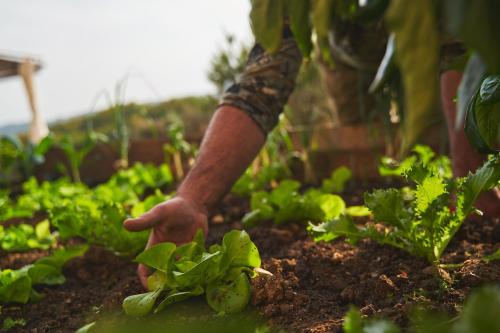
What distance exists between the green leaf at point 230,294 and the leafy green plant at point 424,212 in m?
0.26

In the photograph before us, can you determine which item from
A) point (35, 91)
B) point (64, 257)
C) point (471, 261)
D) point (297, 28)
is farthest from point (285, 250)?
point (35, 91)

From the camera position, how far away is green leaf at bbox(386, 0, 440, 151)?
1.12 feet

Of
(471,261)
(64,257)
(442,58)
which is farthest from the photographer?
(442,58)

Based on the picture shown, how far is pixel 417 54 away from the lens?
35 cm

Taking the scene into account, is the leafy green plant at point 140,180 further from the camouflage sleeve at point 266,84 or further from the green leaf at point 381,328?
the green leaf at point 381,328

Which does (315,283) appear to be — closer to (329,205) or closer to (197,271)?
(197,271)

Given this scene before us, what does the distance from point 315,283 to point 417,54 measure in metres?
1.03

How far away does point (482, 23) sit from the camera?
34 centimetres

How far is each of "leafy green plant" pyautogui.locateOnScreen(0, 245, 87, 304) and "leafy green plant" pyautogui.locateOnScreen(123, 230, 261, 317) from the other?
1.46 feet

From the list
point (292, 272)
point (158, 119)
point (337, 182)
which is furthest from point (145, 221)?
point (158, 119)

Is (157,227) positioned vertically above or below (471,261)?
above

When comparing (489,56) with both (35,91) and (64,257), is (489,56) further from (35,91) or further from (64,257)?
(35,91)

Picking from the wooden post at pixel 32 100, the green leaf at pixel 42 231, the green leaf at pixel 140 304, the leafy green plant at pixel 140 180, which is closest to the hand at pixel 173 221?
the green leaf at pixel 140 304

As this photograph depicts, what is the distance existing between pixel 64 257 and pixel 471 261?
117 cm
